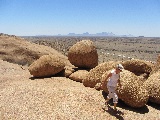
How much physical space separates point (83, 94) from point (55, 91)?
1093 millimetres

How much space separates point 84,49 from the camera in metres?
13.7

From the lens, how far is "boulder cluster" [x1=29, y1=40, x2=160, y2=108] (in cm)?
912

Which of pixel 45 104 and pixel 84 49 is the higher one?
pixel 84 49

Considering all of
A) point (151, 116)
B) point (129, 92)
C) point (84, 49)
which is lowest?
point (151, 116)

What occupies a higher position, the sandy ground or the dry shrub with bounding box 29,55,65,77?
the dry shrub with bounding box 29,55,65,77

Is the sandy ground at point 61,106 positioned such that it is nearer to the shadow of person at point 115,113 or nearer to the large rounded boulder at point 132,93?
the shadow of person at point 115,113

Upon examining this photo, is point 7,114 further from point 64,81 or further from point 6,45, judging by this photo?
point 6,45

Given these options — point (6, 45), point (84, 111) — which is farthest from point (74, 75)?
point (6, 45)

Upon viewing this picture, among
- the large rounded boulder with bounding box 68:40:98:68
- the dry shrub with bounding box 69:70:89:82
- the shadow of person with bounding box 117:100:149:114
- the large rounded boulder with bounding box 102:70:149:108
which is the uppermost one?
the large rounded boulder with bounding box 68:40:98:68

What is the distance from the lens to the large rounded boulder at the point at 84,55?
44.9 feet

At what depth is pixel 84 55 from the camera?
13.7 metres

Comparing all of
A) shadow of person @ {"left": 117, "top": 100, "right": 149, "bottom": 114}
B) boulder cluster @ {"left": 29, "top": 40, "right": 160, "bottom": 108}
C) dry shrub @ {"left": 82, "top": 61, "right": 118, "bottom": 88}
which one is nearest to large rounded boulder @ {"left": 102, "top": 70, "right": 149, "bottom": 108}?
boulder cluster @ {"left": 29, "top": 40, "right": 160, "bottom": 108}

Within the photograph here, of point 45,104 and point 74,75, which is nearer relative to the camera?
point 45,104

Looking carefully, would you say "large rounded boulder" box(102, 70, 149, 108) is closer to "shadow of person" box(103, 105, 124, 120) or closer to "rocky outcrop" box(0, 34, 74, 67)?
"shadow of person" box(103, 105, 124, 120)
